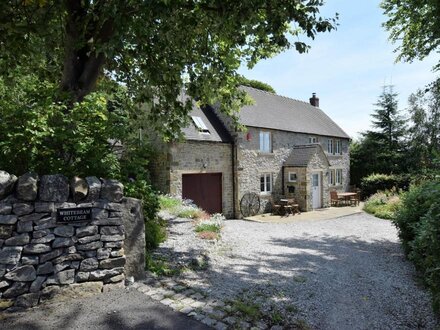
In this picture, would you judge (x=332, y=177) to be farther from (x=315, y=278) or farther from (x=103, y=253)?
(x=103, y=253)

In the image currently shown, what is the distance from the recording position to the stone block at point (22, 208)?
4.56 m

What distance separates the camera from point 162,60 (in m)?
8.13

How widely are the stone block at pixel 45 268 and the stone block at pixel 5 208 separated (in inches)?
36.0

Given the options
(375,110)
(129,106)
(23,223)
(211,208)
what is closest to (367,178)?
(375,110)

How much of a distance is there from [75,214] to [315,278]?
16.5 ft

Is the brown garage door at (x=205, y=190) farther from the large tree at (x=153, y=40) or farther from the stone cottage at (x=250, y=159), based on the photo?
the large tree at (x=153, y=40)

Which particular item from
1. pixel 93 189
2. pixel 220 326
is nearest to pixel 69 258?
pixel 93 189

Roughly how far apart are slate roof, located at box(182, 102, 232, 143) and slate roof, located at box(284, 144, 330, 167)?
4.99 meters

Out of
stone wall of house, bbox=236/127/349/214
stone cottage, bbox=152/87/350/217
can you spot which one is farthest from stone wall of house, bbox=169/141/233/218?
stone wall of house, bbox=236/127/349/214

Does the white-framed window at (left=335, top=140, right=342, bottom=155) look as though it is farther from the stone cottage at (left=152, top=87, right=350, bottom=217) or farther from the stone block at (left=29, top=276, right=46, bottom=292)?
the stone block at (left=29, top=276, right=46, bottom=292)

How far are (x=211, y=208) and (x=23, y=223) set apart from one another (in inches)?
488

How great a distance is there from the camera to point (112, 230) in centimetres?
535

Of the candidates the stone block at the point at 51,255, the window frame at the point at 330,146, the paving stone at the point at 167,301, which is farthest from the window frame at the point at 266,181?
the stone block at the point at 51,255

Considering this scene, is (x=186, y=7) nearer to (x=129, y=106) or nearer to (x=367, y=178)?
(x=129, y=106)
